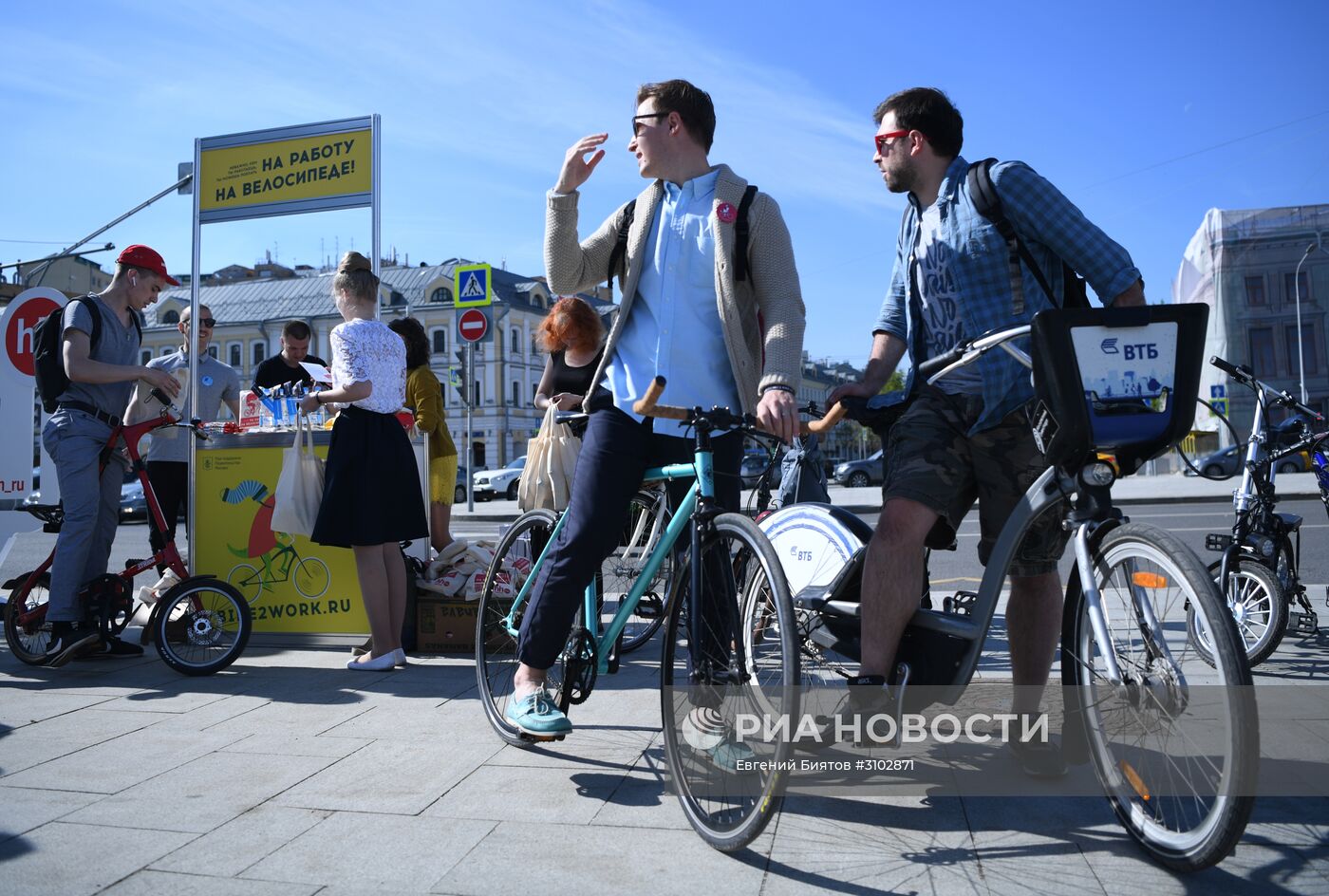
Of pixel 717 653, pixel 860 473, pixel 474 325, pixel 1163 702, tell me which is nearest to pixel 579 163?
pixel 717 653

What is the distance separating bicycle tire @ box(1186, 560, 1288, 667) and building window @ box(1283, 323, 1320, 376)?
192 feet

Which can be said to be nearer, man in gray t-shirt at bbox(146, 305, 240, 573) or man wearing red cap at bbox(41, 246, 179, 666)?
man wearing red cap at bbox(41, 246, 179, 666)

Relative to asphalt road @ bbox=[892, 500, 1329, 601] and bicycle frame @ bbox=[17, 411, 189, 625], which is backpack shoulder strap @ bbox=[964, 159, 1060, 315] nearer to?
bicycle frame @ bbox=[17, 411, 189, 625]

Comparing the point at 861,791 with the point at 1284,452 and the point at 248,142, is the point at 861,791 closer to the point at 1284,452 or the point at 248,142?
the point at 1284,452

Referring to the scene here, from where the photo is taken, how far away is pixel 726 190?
326 cm

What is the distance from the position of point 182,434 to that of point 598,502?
4247 mm

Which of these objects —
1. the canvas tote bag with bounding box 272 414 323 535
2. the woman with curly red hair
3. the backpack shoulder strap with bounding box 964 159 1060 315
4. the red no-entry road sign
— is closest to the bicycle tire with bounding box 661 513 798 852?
the backpack shoulder strap with bounding box 964 159 1060 315

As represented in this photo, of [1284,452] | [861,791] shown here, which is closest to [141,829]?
[861,791]

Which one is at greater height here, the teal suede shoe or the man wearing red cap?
the man wearing red cap

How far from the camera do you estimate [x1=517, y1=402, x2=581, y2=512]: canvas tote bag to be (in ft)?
17.7

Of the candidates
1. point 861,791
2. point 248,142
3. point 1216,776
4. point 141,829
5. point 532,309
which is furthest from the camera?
point 532,309

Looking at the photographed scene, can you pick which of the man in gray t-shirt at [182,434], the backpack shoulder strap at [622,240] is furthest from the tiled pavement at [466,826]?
the man in gray t-shirt at [182,434]

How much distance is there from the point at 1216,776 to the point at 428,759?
7.65 feet

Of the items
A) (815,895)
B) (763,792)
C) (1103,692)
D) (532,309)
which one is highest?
(532,309)
